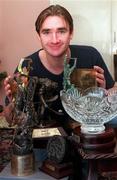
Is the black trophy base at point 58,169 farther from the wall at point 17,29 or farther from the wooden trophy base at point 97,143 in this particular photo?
the wall at point 17,29

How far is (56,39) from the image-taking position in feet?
3.82

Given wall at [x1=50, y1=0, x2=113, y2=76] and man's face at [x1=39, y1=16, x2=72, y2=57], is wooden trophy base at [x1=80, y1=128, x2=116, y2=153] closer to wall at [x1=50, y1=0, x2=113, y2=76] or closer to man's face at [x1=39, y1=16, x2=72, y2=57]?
man's face at [x1=39, y1=16, x2=72, y2=57]

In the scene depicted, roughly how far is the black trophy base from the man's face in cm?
47

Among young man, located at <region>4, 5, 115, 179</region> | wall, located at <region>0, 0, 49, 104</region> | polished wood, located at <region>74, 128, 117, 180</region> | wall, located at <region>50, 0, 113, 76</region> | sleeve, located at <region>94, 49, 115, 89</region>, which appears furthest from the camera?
wall, located at <region>0, 0, 49, 104</region>

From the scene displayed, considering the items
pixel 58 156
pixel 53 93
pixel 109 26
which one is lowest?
pixel 58 156

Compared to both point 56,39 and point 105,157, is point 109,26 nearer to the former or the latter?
point 56,39

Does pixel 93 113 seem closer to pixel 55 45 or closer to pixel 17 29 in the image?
pixel 55 45

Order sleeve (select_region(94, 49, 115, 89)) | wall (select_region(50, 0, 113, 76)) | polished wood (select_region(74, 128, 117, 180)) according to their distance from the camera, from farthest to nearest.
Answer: wall (select_region(50, 0, 113, 76))
sleeve (select_region(94, 49, 115, 89))
polished wood (select_region(74, 128, 117, 180))

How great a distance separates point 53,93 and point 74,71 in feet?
0.34

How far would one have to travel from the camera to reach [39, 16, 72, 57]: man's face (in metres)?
1.17

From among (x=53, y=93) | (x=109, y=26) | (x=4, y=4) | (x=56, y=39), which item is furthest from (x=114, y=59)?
(x=53, y=93)

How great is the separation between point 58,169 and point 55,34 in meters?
0.55

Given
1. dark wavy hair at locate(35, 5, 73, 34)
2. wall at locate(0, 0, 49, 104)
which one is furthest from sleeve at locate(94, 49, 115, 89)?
→ wall at locate(0, 0, 49, 104)

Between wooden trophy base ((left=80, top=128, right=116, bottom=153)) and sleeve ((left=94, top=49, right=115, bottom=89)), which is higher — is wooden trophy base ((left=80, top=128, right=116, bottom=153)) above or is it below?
below
